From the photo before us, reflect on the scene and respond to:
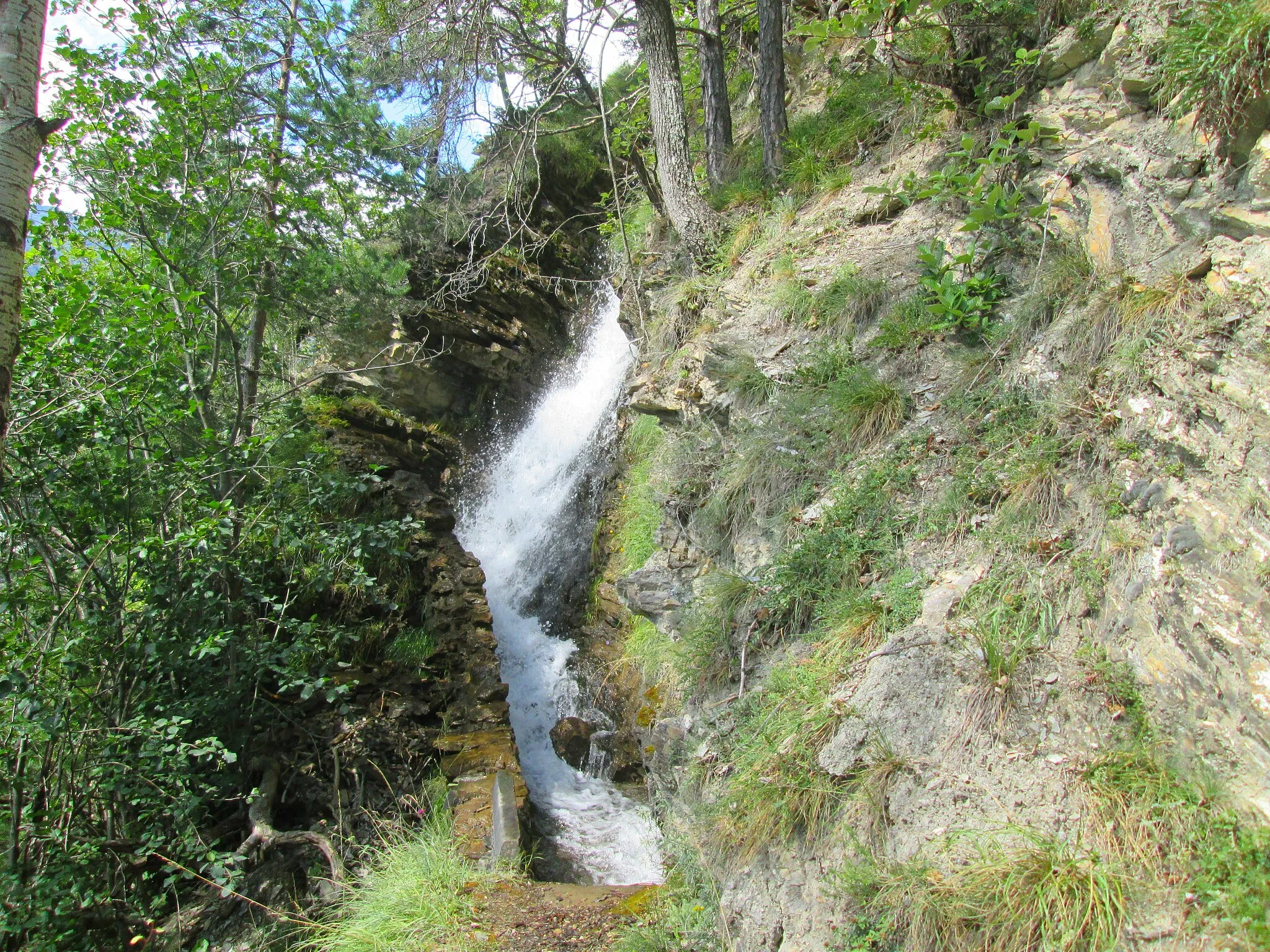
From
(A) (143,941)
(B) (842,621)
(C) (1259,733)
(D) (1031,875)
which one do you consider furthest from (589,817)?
(C) (1259,733)

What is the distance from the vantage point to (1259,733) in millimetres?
1852

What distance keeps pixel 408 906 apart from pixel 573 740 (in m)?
2.75

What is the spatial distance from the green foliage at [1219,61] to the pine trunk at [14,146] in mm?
4181

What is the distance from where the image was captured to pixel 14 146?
199cm

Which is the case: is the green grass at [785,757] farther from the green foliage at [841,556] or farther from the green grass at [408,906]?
the green grass at [408,906]

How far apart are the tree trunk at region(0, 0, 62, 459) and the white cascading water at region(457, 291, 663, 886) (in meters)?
4.45

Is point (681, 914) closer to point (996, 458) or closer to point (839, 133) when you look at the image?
point (996, 458)

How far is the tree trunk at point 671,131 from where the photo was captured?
19.8ft

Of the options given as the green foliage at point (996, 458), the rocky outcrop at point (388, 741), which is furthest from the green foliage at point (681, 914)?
the green foliage at point (996, 458)

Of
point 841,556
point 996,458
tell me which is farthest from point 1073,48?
point 841,556

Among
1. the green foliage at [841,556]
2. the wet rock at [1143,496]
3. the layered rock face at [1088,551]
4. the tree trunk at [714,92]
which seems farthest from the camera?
the tree trunk at [714,92]

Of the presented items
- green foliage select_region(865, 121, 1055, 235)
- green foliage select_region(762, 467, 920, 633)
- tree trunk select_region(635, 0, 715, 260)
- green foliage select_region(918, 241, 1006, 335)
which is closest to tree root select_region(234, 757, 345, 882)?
green foliage select_region(762, 467, 920, 633)

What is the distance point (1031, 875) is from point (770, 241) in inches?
198

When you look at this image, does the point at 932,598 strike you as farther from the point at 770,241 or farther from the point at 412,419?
the point at 412,419
